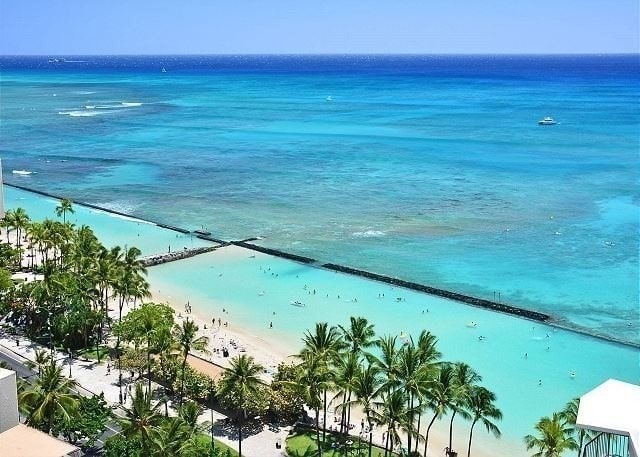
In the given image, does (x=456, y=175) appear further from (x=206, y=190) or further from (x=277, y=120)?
(x=277, y=120)

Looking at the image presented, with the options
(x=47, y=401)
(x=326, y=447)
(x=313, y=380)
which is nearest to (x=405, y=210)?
(x=326, y=447)

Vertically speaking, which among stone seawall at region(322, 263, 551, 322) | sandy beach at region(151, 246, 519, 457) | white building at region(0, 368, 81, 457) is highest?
white building at region(0, 368, 81, 457)

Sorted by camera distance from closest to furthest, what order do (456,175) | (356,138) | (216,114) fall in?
(456,175)
(356,138)
(216,114)

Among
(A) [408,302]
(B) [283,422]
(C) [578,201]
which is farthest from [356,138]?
(B) [283,422]

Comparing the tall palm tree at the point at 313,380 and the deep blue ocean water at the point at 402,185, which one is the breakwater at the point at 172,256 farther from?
the tall palm tree at the point at 313,380

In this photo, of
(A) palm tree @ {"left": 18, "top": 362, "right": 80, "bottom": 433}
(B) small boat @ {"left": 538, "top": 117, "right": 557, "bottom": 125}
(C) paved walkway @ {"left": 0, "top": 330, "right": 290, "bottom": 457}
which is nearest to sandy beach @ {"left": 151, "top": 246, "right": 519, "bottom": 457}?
(C) paved walkway @ {"left": 0, "top": 330, "right": 290, "bottom": 457}

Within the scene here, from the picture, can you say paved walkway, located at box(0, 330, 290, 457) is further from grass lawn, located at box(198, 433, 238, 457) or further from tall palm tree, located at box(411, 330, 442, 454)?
tall palm tree, located at box(411, 330, 442, 454)
